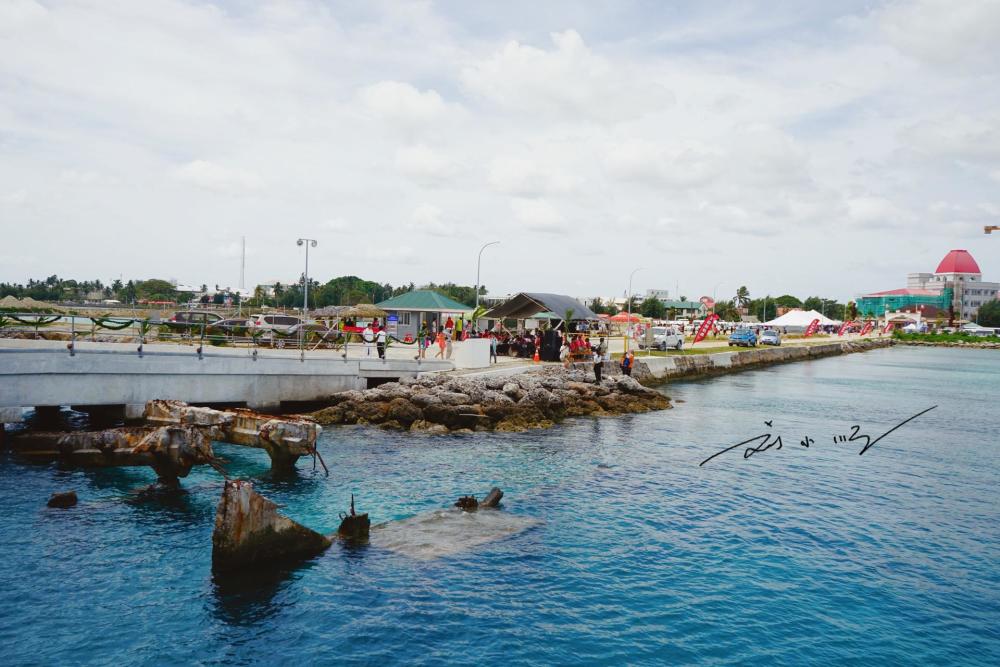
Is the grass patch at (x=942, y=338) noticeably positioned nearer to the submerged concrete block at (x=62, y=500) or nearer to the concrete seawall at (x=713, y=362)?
the concrete seawall at (x=713, y=362)

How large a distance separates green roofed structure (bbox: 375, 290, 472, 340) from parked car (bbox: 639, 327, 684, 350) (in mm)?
19534

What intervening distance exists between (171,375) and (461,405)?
11058mm

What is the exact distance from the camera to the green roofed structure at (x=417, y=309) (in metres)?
44.7

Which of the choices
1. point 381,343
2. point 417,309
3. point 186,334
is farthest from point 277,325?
point 186,334

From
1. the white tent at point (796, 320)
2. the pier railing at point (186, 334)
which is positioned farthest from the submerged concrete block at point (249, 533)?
the white tent at point (796, 320)

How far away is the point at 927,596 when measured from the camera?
43.2 feet

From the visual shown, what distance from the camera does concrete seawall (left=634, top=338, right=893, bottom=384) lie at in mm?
47216

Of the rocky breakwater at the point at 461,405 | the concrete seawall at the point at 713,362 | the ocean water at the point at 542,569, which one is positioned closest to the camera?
the ocean water at the point at 542,569

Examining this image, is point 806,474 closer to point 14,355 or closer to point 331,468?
point 331,468

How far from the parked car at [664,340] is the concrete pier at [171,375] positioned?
30939 millimetres

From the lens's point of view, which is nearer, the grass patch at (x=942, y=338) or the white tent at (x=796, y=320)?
the white tent at (x=796, y=320)

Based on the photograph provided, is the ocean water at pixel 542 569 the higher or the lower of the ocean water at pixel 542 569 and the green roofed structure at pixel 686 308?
the lower

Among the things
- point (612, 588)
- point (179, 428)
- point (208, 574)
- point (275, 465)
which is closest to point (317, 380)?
point (275, 465)

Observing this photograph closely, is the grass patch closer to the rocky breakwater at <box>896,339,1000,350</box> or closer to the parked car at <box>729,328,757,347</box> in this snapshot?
the rocky breakwater at <box>896,339,1000,350</box>
